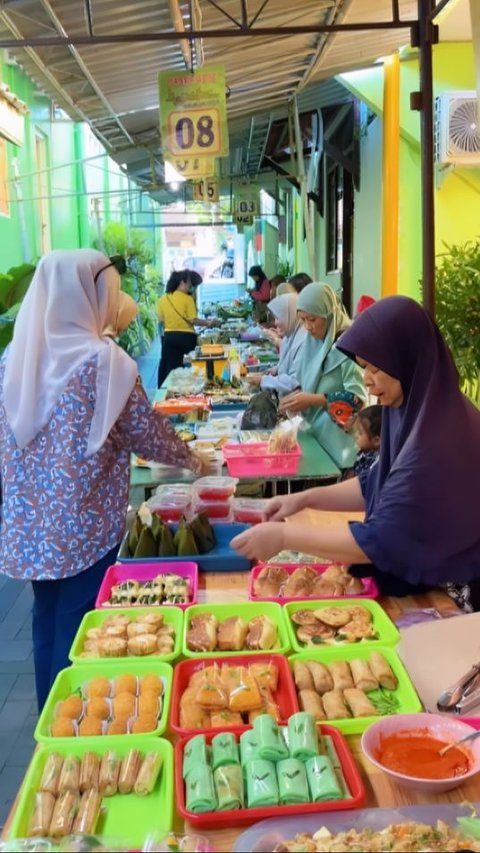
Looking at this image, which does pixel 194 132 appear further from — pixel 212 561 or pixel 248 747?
pixel 248 747

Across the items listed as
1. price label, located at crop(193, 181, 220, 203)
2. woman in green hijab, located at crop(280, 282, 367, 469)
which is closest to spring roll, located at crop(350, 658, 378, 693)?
woman in green hijab, located at crop(280, 282, 367, 469)

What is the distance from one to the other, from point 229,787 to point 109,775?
8.8 inches

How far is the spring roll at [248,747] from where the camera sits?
133 cm

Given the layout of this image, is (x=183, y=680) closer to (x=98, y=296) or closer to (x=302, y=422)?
(x=98, y=296)

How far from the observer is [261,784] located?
126 cm

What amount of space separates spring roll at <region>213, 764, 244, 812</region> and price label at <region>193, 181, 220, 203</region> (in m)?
9.26

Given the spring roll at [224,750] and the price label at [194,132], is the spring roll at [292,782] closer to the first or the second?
the spring roll at [224,750]

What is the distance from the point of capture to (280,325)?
5906mm

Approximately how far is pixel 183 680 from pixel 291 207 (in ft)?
55.2

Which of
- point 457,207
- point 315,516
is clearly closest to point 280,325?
point 457,207

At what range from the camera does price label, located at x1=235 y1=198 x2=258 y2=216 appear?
1540cm

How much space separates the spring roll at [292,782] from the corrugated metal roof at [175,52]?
378 cm

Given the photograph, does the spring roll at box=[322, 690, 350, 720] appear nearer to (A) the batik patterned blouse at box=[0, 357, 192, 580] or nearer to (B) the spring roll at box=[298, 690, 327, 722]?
(B) the spring roll at box=[298, 690, 327, 722]

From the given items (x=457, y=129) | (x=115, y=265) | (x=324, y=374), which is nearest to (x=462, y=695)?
(x=115, y=265)
